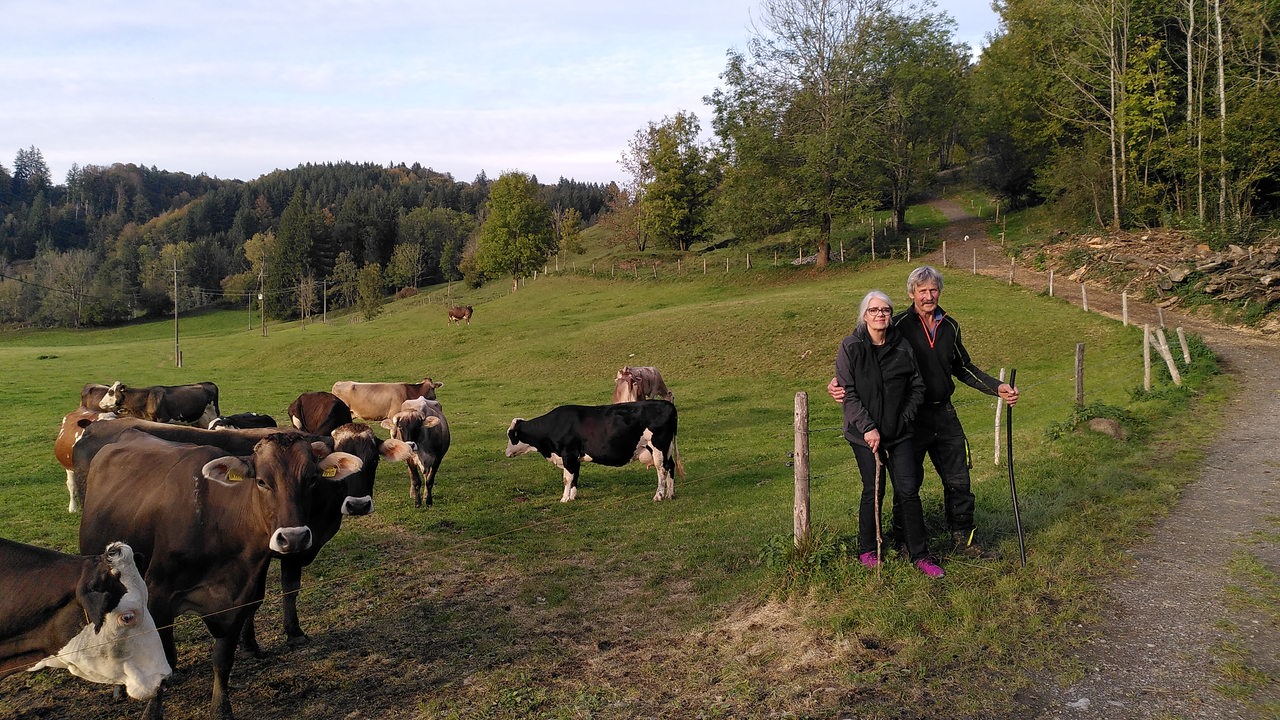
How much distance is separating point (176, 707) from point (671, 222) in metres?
56.1

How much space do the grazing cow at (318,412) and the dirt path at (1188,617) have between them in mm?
13426

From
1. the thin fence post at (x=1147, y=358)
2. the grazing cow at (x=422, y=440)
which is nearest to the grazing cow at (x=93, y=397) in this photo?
the grazing cow at (x=422, y=440)

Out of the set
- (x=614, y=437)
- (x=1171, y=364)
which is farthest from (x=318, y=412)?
(x=1171, y=364)

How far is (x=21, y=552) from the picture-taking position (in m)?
4.73

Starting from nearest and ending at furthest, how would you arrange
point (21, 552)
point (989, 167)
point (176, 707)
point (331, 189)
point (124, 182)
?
point (21, 552)
point (176, 707)
point (989, 167)
point (331, 189)
point (124, 182)

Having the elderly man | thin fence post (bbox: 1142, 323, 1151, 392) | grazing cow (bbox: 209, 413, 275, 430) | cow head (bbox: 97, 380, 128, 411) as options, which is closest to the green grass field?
thin fence post (bbox: 1142, 323, 1151, 392)

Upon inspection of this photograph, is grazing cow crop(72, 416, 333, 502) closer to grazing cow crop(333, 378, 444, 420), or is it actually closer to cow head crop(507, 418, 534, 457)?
cow head crop(507, 418, 534, 457)

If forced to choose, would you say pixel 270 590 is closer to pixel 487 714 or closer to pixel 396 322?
pixel 487 714

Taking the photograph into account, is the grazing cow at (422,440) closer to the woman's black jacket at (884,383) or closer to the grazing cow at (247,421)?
the grazing cow at (247,421)

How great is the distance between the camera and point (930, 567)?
6.49 m

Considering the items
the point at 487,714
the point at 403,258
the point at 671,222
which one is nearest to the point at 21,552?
the point at 487,714

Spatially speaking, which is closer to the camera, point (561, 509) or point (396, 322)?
point (561, 509)

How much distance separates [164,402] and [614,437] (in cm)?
1191

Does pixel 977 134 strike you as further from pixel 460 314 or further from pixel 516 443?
pixel 516 443
